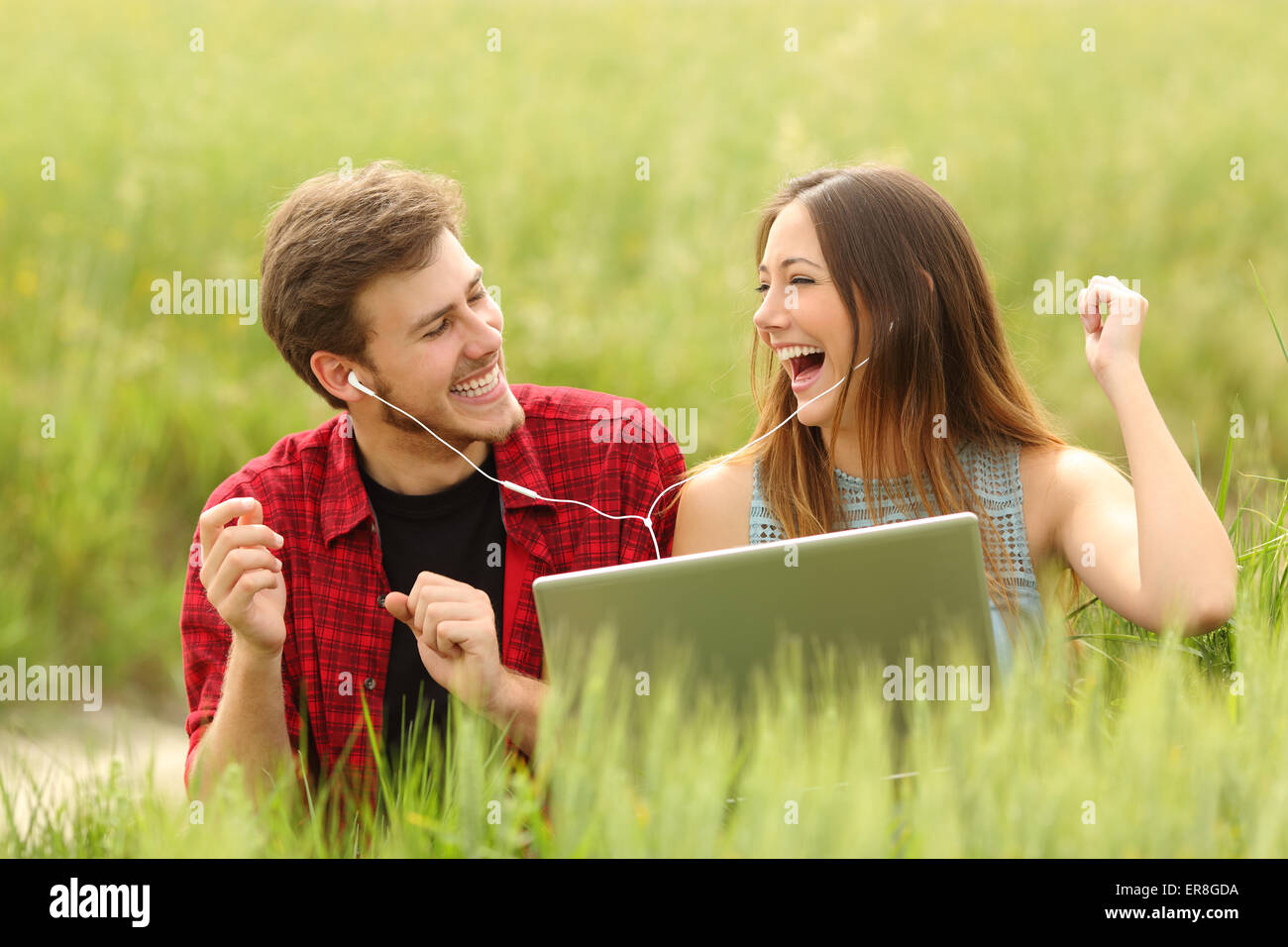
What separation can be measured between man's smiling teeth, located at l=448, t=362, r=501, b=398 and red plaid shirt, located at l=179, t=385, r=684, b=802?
167 mm

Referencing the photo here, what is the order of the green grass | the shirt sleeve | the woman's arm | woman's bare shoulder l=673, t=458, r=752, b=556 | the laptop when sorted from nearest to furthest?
1. the green grass
2. the laptop
3. the woman's arm
4. the shirt sleeve
5. woman's bare shoulder l=673, t=458, r=752, b=556

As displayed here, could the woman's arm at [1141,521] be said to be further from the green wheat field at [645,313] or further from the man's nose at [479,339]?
the man's nose at [479,339]

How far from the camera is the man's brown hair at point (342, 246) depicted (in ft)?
8.83

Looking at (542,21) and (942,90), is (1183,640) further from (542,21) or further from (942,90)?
(542,21)

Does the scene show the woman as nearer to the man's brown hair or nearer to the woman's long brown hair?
the woman's long brown hair

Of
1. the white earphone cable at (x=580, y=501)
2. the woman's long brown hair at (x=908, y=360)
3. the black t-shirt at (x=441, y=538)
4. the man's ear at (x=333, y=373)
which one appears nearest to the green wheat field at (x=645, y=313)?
the woman's long brown hair at (x=908, y=360)

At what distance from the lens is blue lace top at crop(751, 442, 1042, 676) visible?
2.52 metres

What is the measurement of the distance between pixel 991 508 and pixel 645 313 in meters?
4.30

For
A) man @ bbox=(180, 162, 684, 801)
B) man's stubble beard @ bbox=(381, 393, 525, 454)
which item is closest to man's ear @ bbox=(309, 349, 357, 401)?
man @ bbox=(180, 162, 684, 801)

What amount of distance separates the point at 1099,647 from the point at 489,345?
4.49 ft

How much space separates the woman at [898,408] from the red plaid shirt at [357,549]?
178 mm

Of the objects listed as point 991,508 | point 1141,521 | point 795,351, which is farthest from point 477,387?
point 1141,521
